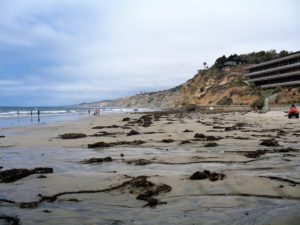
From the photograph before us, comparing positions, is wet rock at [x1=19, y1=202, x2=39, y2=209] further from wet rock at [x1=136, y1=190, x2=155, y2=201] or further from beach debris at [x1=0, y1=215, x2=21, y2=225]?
wet rock at [x1=136, y1=190, x2=155, y2=201]

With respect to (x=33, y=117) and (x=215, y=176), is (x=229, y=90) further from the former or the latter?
(x=215, y=176)

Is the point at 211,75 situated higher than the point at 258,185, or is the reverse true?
the point at 211,75

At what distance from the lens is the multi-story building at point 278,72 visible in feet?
255

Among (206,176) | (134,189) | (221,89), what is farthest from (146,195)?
(221,89)

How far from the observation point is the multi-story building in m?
77.7

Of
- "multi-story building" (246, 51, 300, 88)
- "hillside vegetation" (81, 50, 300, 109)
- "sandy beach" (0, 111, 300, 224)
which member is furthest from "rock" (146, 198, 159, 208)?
"multi-story building" (246, 51, 300, 88)

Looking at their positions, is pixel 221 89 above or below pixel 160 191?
above

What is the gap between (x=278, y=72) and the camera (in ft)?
277

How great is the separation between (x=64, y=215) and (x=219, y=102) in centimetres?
8770

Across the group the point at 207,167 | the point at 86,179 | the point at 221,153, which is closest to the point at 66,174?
the point at 86,179

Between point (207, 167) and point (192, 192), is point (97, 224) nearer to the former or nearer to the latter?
point (192, 192)

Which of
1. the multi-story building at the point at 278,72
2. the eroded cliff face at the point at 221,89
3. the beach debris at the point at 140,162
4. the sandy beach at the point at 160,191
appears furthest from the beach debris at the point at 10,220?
the multi-story building at the point at 278,72

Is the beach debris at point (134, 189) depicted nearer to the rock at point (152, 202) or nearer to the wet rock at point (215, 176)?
the rock at point (152, 202)

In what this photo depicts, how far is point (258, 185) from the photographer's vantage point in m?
6.10
